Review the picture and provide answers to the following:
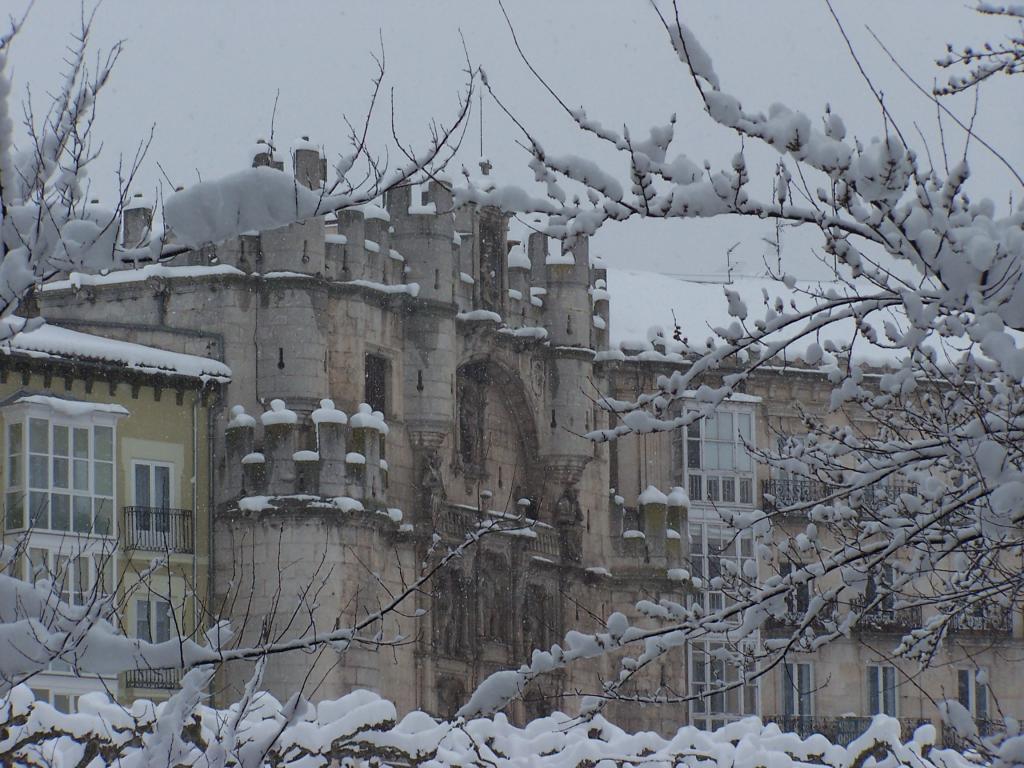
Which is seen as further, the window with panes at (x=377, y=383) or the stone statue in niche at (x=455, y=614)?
the stone statue in niche at (x=455, y=614)

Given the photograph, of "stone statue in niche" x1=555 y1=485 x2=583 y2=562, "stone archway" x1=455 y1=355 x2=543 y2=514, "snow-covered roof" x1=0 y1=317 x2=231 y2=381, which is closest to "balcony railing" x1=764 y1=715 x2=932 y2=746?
"stone statue in niche" x1=555 y1=485 x2=583 y2=562

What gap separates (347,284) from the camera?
1567 inches

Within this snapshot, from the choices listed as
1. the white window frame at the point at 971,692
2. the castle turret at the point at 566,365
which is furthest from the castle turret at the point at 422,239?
the white window frame at the point at 971,692

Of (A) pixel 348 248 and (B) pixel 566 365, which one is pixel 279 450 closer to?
(A) pixel 348 248

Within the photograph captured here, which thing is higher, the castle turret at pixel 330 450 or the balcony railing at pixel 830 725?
the castle turret at pixel 330 450

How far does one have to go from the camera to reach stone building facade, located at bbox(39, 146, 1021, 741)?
38156mm

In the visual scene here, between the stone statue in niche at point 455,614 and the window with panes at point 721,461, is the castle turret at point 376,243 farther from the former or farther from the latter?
the window with panes at point 721,461

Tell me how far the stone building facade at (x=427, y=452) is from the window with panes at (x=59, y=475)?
2.46 meters

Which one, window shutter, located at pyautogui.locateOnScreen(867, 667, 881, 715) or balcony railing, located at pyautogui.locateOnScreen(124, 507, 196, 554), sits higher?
balcony railing, located at pyautogui.locateOnScreen(124, 507, 196, 554)

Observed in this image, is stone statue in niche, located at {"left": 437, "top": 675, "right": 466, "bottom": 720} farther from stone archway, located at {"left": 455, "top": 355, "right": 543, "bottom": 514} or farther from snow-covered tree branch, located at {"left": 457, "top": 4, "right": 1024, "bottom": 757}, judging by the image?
snow-covered tree branch, located at {"left": 457, "top": 4, "right": 1024, "bottom": 757}

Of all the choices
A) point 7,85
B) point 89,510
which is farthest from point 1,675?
point 89,510

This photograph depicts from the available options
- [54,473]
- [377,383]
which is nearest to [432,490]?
[377,383]

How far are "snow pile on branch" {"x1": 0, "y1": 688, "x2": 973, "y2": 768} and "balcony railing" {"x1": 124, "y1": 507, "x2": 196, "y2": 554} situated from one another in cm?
1043

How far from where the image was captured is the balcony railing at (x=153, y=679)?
36.5 meters
